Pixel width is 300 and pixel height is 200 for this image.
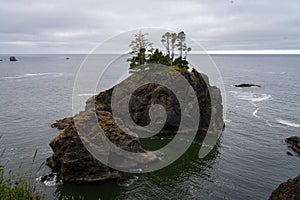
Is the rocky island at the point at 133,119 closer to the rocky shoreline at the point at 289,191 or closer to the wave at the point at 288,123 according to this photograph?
the wave at the point at 288,123

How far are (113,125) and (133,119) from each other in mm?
18862

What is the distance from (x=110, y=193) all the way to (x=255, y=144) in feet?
104

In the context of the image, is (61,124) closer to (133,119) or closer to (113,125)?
(133,119)

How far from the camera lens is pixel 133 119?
200 feet

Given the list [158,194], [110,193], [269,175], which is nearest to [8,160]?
[110,193]

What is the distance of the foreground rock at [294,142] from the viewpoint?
1930 inches

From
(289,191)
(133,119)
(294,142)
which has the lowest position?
(294,142)

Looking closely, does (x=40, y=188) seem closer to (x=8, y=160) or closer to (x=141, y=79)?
(x=8, y=160)

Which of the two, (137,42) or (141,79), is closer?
(141,79)

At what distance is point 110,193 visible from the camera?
110 ft

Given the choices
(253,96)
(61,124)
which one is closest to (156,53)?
(61,124)

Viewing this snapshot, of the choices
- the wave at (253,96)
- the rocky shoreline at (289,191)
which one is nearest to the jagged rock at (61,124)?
the rocky shoreline at (289,191)

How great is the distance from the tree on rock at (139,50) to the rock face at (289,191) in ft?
169

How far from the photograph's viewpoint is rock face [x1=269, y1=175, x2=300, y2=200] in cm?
2219
